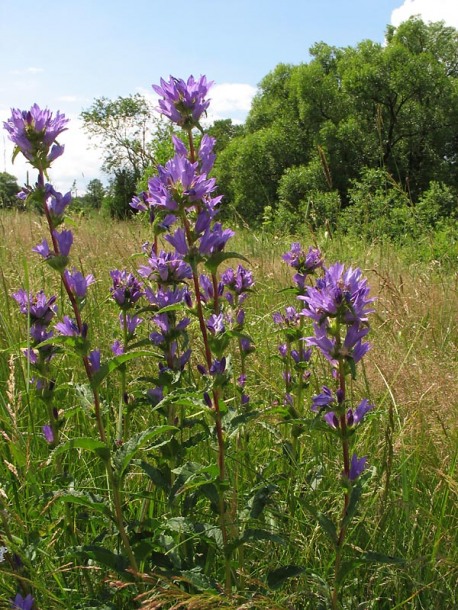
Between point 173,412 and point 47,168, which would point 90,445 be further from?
point 47,168

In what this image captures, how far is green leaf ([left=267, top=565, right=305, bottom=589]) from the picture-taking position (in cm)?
126

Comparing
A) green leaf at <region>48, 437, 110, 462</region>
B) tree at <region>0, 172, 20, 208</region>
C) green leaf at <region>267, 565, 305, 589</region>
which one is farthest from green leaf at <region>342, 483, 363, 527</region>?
tree at <region>0, 172, 20, 208</region>

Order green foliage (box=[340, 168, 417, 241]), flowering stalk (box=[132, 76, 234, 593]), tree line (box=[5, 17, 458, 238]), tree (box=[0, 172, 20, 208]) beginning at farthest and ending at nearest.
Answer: tree line (box=[5, 17, 458, 238]) → green foliage (box=[340, 168, 417, 241]) → tree (box=[0, 172, 20, 208]) → flowering stalk (box=[132, 76, 234, 593])

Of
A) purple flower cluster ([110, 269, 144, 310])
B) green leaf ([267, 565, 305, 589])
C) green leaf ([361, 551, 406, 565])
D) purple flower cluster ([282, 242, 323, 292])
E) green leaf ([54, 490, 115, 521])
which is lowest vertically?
green leaf ([267, 565, 305, 589])

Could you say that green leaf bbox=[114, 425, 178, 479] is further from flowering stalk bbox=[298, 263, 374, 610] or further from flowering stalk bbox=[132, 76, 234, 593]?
flowering stalk bbox=[298, 263, 374, 610]

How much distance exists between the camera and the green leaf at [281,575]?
1.26 meters

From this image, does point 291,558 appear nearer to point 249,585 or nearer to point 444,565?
point 249,585

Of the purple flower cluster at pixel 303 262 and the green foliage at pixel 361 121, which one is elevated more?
the green foliage at pixel 361 121

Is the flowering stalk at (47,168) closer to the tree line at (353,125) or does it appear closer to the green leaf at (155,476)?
the green leaf at (155,476)

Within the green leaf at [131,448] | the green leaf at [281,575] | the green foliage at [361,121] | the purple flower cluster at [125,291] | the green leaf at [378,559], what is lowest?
the green leaf at [281,575]

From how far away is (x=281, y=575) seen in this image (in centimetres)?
127

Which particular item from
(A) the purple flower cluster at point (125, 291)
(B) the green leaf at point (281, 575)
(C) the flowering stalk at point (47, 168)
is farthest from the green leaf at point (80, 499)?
(A) the purple flower cluster at point (125, 291)

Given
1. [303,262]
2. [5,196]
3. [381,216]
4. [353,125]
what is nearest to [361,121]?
[353,125]

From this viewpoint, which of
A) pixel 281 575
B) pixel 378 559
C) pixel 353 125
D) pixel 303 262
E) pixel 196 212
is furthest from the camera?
pixel 353 125
